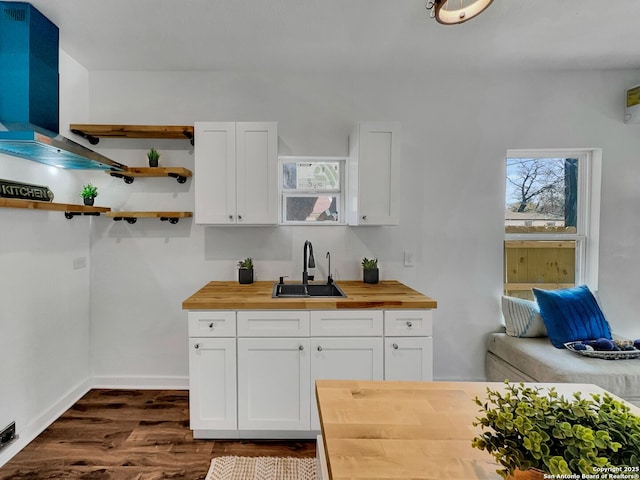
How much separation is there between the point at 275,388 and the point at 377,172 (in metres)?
1.64

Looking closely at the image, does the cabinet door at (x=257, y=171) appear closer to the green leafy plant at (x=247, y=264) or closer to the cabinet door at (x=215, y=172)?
the cabinet door at (x=215, y=172)

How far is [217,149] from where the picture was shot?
2.58 m

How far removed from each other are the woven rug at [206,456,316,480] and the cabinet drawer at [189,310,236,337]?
72 cm

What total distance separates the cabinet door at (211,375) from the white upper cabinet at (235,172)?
2.91 ft

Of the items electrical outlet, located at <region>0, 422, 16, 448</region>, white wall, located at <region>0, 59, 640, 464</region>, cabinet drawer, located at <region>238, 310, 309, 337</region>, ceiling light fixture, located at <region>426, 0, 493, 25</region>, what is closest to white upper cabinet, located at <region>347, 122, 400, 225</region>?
white wall, located at <region>0, 59, 640, 464</region>

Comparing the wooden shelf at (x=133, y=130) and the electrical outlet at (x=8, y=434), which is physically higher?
the wooden shelf at (x=133, y=130)

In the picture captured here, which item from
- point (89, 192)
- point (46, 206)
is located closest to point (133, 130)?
point (89, 192)

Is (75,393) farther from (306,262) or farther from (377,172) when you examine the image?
(377,172)

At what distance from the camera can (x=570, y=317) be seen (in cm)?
257

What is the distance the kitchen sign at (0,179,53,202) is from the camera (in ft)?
6.35

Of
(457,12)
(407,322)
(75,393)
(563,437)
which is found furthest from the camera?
(75,393)

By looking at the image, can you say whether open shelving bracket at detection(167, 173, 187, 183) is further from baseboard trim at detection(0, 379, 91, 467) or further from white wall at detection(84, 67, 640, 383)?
baseboard trim at detection(0, 379, 91, 467)

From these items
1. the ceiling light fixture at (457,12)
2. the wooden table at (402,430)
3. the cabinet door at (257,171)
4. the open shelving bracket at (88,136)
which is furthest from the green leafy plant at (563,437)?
the open shelving bracket at (88,136)

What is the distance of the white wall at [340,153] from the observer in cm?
291
